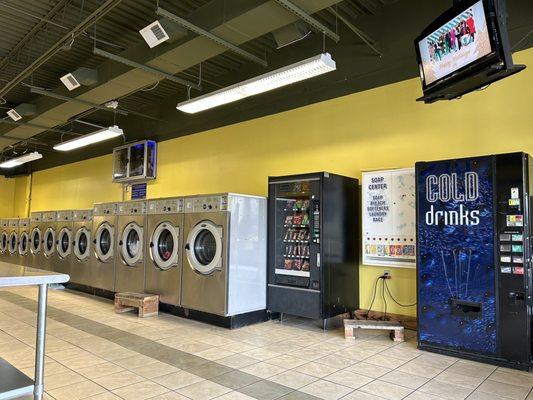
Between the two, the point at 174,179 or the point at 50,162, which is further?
the point at 50,162

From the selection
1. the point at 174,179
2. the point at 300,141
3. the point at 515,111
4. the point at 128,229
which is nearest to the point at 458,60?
the point at 515,111

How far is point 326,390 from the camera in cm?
304

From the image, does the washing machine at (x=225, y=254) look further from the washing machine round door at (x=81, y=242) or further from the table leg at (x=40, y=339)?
the washing machine round door at (x=81, y=242)

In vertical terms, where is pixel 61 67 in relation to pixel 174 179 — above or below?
above

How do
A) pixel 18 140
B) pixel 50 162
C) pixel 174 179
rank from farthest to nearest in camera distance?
pixel 50 162 < pixel 18 140 < pixel 174 179

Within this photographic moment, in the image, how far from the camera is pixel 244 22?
4414 millimetres

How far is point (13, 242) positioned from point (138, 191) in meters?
3.77

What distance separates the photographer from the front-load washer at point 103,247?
6.84 meters

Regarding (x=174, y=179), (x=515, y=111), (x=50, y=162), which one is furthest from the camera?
(x=50, y=162)

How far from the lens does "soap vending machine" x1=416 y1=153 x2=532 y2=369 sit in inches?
142

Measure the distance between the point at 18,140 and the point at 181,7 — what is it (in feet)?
22.7

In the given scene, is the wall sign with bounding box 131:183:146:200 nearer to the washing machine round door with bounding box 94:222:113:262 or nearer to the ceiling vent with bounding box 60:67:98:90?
the washing machine round door with bounding box 94:222:113:262

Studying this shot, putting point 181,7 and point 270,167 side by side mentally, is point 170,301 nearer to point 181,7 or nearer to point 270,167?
point 270,167

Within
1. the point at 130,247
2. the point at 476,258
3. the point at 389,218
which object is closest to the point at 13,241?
the point at 130,247
